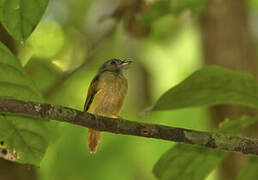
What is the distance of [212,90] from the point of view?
2.71 metres

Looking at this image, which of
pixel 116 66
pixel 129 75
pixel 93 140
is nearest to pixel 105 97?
pixel 93 140

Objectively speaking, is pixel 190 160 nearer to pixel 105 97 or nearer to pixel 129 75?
pixel 105 97

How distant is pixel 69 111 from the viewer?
2176 mm

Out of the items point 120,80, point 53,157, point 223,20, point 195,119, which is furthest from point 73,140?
point 223,20

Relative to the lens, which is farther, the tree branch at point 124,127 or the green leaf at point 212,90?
the green leaf at point 212,90

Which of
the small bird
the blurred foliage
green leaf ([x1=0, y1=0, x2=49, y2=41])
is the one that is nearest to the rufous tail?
the small bird

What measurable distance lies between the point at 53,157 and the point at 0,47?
215 cm

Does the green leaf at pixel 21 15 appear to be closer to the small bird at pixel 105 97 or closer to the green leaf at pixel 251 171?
the green leaf at pixel 251 171

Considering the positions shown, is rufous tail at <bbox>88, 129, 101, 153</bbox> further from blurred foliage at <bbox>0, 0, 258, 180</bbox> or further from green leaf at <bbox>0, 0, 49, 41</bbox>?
green leaf at <bbox>0, 0, 49, 41</bbox>

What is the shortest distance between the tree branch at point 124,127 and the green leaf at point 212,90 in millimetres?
290

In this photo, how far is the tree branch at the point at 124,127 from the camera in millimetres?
2084

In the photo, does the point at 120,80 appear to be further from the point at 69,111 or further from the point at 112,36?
the point at 69,111

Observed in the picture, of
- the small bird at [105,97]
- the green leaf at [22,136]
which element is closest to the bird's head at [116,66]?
the small bird at [105,97]

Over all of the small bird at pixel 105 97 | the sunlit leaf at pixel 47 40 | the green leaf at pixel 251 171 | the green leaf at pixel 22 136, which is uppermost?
the sunlit leaf at pixel 47 40
